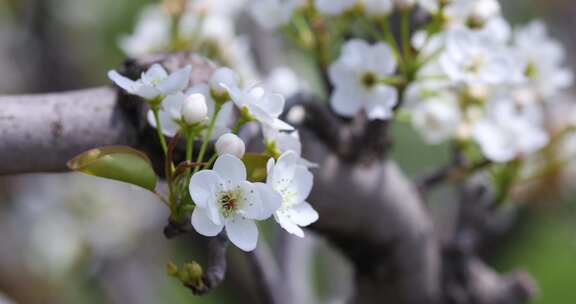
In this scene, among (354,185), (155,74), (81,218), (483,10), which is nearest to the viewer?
(155,74)

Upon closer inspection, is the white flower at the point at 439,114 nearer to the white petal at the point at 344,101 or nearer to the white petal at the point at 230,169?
the white petal at the point at 344,101

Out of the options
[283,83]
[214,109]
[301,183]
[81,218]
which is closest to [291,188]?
[301,183]

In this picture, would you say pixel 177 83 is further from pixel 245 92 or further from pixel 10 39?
pixel 10 39

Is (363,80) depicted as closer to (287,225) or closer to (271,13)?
(271,13)

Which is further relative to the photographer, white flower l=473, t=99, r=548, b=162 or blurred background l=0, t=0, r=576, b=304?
blurred background l=0, t=0, r=576, b=304

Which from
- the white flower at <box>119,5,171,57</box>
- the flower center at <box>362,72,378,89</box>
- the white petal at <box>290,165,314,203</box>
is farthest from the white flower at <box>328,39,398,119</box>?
the white flower at <box>119,5,171,57</box>

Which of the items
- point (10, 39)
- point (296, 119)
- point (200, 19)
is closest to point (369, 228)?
point (296, 119)

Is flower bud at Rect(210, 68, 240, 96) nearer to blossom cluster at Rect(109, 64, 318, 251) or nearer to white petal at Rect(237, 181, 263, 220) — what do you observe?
blossom cluster at Rect(109, 64, 318, 251)
